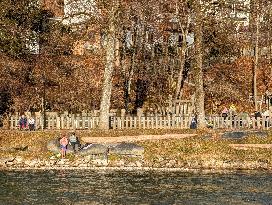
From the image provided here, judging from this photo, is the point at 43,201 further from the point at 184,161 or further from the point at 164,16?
the point at 164,16

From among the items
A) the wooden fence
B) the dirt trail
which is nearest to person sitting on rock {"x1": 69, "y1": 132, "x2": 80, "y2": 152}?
the dirt trail

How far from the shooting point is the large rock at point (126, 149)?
44375 millimetres

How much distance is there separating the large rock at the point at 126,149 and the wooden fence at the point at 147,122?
976 centimetres

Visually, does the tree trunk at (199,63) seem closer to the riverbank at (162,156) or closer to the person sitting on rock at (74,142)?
the riverbank at (162,156)

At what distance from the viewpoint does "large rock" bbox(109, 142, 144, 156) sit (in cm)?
4438

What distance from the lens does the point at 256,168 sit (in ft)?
138

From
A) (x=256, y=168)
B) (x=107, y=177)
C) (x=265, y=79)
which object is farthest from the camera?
(x=265, y=79)

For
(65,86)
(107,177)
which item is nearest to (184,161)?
(107,177)

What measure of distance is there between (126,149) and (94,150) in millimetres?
2144

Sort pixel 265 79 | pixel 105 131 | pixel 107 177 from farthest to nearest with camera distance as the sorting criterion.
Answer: pixel 265 79 < pixel 105 131 < pixel 107 177

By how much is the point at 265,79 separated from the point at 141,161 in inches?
1374

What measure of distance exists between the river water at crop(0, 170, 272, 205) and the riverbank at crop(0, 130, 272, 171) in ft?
9.44

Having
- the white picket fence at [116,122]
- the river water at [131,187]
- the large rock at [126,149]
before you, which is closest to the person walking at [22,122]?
the white picket fence at [116,122]

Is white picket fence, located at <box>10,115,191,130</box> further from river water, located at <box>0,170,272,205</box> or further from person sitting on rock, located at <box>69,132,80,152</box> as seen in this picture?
river water, located at <box>0,170,272,205</box>
